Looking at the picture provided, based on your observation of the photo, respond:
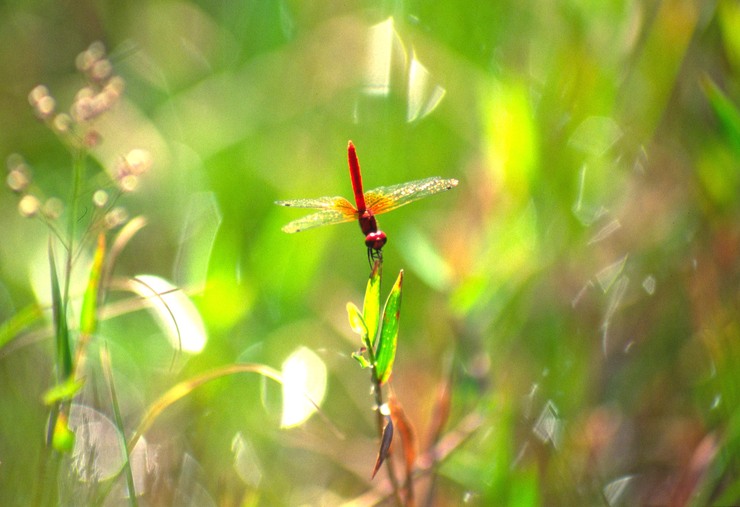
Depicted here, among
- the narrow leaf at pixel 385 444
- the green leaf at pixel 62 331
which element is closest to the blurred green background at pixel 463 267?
the green leaf at pixel 62 331

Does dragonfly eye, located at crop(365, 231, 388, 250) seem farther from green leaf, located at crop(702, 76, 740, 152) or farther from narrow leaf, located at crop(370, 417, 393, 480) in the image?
green leaf, located at crop(702, 76, 740, 152)

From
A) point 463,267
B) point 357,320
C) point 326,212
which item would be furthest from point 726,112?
point 357,320

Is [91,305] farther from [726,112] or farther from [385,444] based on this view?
[726,112]

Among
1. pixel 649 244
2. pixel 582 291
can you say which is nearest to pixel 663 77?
pixel 649 244

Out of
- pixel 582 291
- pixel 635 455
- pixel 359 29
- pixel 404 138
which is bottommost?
pixel 635 455

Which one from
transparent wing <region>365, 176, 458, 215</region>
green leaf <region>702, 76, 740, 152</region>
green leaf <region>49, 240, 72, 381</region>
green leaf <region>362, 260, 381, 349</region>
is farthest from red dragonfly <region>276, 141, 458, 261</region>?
green leaf <region>702, 76, 740, 152</region>

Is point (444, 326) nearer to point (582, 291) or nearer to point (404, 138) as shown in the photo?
point (582, 291)
